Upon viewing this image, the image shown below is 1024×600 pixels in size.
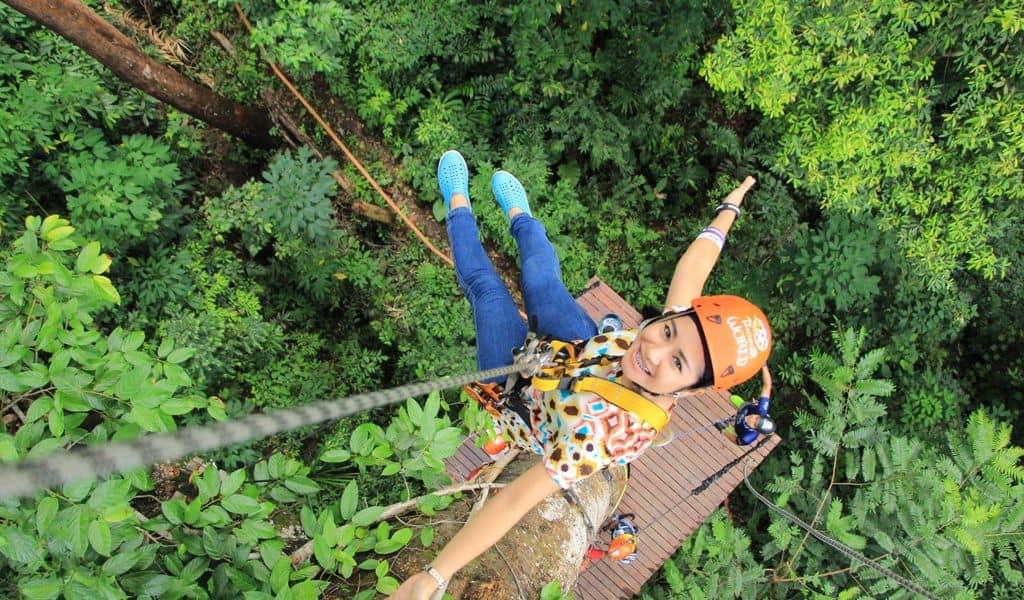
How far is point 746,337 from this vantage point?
244cm

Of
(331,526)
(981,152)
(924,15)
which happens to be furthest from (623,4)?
(331,526)

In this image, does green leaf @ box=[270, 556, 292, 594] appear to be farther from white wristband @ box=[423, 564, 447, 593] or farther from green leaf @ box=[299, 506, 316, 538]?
white wristband @ box=[423, 564, 447, 593]

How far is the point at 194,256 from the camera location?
5418 millimetres

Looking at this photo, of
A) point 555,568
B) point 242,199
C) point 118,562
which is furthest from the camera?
point 242,199

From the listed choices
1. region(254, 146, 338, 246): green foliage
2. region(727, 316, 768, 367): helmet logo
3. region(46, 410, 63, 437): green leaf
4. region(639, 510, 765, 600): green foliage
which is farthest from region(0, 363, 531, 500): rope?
region(639, 510, 765, 600): green foliage

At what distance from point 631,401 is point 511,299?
57.2 inches

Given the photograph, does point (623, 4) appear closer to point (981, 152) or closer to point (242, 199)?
point (981, 152)

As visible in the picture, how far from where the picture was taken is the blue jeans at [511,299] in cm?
350

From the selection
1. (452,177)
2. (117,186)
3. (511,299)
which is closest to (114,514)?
(511,299)

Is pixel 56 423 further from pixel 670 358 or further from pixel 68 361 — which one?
pixel 670 358

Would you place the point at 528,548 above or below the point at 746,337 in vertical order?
below

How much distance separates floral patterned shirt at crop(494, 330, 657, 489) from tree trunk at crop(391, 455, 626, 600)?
0.36 metres

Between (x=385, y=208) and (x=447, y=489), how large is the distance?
3.45m

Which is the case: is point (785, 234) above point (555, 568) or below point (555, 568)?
above
